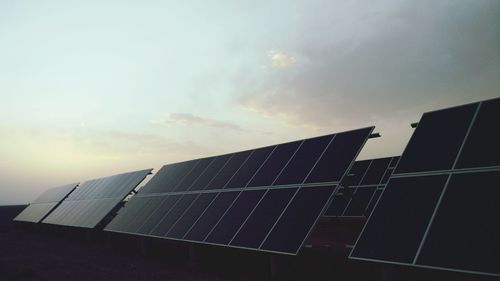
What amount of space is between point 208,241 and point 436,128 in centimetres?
837

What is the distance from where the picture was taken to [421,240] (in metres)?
7.29

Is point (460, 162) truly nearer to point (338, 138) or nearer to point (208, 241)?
point (338, 138)

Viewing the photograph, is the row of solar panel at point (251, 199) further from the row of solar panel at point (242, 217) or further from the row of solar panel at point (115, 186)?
the row of solar panel at point (115, 186)

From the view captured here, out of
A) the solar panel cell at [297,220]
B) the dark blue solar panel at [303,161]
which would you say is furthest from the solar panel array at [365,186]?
the solar panel cell at [297,220]

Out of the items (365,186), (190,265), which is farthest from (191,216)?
(365,186)

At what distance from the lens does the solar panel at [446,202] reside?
668cm

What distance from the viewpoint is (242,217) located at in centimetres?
1252

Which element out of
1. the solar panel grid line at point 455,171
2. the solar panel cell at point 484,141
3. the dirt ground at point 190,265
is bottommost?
the dirt ground at point 190,265

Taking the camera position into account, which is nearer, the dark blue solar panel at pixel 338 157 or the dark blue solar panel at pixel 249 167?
the dark blue solar panel at pixel 338 157

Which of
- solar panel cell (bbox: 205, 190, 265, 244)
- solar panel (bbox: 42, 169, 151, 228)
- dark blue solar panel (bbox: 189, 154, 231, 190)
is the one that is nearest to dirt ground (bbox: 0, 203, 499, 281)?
solar panel cell (bbox: 205, 190, 265, 244)

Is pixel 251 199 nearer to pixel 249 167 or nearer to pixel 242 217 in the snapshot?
pixel 242 217

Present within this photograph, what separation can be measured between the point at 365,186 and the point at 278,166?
11915mm

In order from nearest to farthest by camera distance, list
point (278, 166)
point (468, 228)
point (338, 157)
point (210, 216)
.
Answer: point (468, 228), point (338, 157), point (210, 216), point (278, 166)

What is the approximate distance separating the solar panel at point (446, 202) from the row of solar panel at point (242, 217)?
2313 mm
